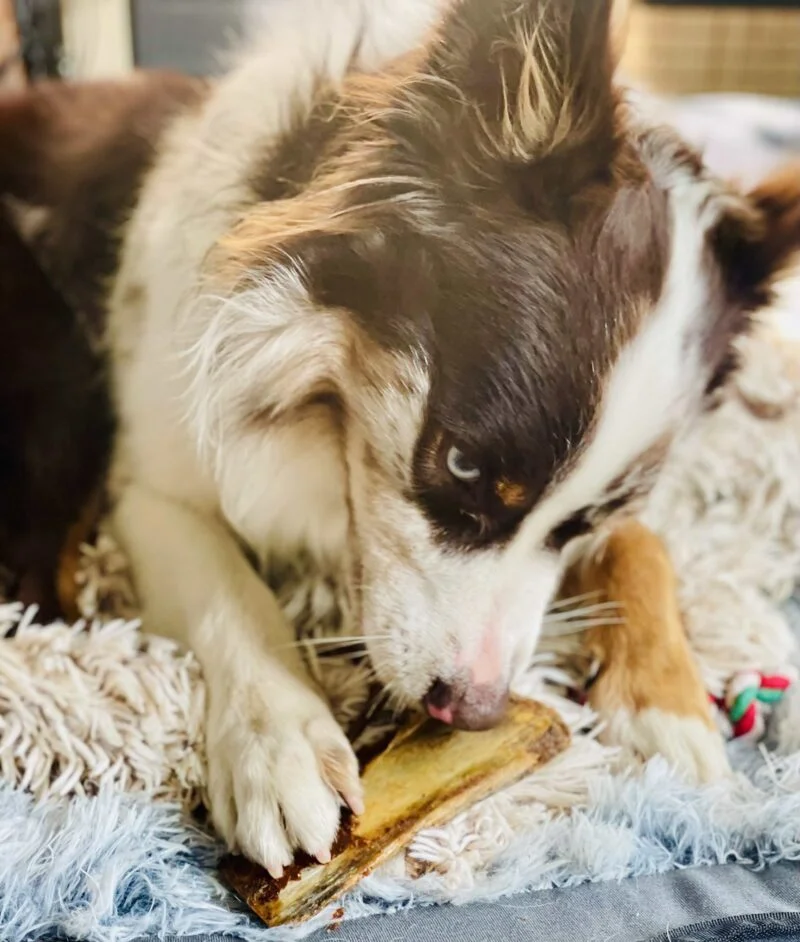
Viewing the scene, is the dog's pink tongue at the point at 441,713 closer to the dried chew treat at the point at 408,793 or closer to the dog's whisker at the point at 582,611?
the dried chew treat at the point at 408,793

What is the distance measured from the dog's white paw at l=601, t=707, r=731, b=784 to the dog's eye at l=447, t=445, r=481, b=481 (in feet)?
1.05

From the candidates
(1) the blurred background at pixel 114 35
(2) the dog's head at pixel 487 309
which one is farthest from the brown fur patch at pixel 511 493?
(1) the blurred background at pixel 114 35

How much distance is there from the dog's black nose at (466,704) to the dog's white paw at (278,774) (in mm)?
92

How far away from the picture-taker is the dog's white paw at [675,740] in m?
0.99

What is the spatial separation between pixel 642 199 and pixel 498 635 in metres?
0.43

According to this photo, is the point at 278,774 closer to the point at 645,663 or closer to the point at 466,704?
the point at 466,704

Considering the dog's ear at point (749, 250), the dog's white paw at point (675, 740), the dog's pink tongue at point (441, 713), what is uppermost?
the dog's ear at point (749, 250)

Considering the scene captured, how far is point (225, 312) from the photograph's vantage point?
104cm

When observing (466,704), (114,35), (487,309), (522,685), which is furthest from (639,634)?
(114,35)

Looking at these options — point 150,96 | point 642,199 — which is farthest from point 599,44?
point 150,96

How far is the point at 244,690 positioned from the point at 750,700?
536mm

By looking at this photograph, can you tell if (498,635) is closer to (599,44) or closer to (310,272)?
(310,272)

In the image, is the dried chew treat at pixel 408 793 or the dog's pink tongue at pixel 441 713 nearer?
the dried chew treat at pixel 408 793

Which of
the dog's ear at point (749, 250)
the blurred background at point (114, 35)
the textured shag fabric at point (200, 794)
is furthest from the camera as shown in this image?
the blurred background at point (114, 35)
